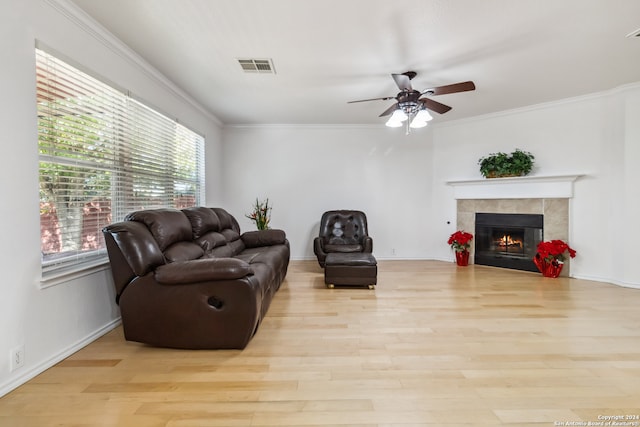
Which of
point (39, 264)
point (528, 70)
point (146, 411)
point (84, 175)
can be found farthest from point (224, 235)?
point (528, 70)

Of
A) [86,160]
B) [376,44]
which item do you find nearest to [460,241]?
[376,44]

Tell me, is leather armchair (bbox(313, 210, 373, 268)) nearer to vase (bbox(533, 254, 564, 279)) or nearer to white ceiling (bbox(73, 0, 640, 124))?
white ceiling (bbox(73, 0, 640, 124))

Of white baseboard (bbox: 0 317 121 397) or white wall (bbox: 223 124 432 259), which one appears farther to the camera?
white wall (bbox: 223 124 432 259)

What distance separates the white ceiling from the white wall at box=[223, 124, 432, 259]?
4.96 feet

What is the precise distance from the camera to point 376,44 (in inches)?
109

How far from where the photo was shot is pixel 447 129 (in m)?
5.59

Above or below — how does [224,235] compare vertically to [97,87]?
below

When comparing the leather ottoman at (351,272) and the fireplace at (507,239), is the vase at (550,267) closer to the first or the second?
the fireplace at (507,239)

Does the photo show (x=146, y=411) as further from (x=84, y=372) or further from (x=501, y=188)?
(x=501, y=188)

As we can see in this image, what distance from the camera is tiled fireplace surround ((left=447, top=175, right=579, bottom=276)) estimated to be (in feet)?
14.9

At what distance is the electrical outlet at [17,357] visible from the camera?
1.81m

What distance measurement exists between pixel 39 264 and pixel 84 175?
2.61 feet

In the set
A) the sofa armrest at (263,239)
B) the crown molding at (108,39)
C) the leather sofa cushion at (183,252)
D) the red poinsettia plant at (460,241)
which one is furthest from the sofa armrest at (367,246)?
the crown molding at (108,39)

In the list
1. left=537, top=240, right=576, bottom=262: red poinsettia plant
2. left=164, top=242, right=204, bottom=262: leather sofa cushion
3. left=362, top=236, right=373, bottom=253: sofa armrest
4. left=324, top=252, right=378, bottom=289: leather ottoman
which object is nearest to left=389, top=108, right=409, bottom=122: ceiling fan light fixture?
left=324, top=252, right=378, bottom=289: leather ottoman
